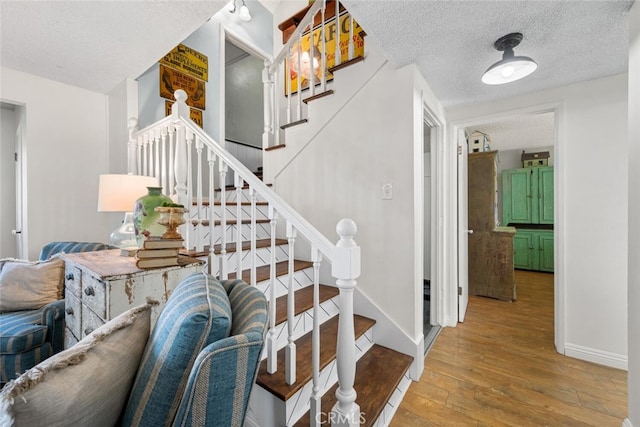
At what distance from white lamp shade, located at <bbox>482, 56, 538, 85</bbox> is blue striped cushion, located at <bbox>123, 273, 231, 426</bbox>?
193 centimetres

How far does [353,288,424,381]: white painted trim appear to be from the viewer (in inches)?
70.2

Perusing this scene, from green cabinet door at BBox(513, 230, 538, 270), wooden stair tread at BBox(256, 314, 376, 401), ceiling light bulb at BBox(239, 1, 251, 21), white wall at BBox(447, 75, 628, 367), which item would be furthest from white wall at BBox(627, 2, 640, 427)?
green cabinet door at BBox(513, 230, 538, 270)

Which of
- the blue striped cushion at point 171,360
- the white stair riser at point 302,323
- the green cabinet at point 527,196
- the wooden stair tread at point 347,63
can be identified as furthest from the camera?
the green cabinet at point 527,196

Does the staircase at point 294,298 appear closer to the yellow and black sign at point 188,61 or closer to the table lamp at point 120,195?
the table lamp at point 120,195

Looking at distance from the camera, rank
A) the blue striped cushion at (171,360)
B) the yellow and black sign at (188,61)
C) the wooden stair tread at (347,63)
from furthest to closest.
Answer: the yellow and black sign at (188,61), the wooden stair tread at (347,63), the blue striped cushion at (171,360)

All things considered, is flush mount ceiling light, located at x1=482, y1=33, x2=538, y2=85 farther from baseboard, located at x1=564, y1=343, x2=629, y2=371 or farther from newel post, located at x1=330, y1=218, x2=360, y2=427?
baseboard, located at x1=564, y1=343, x2=629, y2=371

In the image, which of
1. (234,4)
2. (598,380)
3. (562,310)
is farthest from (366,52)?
(598,380)

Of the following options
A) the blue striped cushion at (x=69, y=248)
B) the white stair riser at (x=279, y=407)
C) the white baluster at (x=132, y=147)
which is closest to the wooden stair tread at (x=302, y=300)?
the white stair riser at (x=279, y=407)

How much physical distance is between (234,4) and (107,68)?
1889mm

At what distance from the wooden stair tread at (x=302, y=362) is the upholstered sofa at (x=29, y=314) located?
1207 mm

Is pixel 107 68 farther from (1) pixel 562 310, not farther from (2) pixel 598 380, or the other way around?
(2) pixel 598 380

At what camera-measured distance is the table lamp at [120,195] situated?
1.75m

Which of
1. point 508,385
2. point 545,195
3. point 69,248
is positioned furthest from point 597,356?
point 69,248

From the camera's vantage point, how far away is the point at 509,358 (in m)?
2.02
